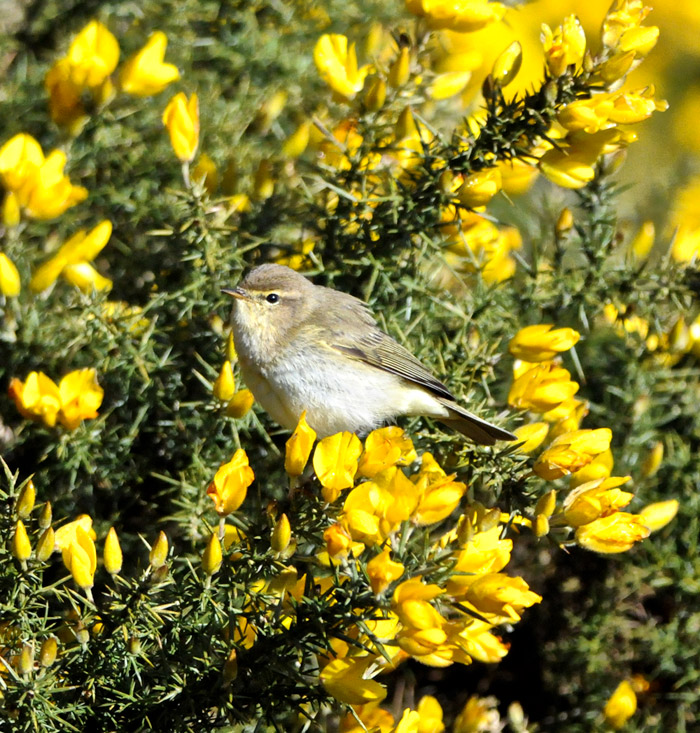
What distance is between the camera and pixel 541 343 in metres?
2.61

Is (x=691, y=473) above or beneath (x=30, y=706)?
beneath

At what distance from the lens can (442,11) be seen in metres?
2.86

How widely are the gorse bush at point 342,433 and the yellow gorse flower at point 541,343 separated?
0.04ft

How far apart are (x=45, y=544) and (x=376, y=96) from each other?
1.82 m

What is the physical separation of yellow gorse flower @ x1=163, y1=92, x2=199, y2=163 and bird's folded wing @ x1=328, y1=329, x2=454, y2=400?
853mm

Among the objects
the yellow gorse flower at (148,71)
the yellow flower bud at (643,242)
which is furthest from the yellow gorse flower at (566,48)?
the yellow gorse flower at (148,71)

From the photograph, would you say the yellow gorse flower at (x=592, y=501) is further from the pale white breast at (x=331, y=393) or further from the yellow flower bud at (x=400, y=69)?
the yellow flower bud at (x=400, y=69)

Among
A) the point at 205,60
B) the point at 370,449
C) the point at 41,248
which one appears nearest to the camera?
the point at 370,449

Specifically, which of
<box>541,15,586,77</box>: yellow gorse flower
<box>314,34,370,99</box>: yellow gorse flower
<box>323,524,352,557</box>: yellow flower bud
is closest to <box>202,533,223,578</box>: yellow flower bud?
<box>323,524,352,557</box>: yellow flower bud

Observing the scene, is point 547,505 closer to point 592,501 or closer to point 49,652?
point 592,501

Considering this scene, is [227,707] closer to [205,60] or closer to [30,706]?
[30,706]

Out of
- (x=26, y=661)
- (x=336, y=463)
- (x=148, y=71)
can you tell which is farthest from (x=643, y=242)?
(x=26, y=661)

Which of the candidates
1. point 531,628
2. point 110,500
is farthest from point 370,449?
point 531,628

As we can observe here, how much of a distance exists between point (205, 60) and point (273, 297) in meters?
1.65
